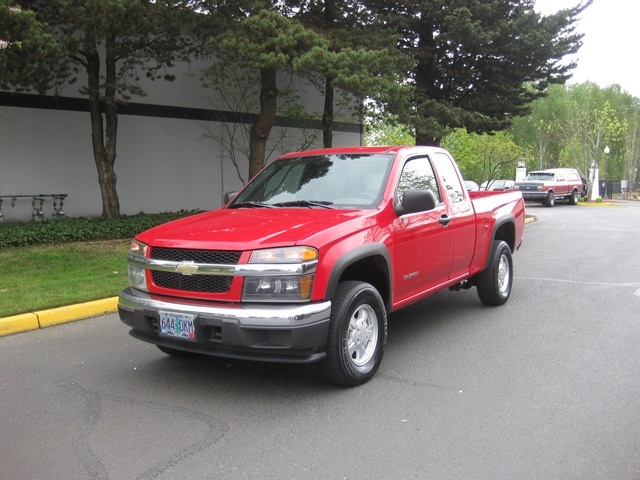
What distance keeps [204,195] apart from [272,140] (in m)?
2.87

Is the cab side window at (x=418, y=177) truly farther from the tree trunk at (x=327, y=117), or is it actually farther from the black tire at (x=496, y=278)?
the tree trunk at (x=327, y=117)

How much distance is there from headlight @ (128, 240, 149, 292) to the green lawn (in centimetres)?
256

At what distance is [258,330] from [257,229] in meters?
0.84

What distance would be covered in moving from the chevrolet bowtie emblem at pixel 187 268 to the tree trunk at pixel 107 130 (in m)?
9.28

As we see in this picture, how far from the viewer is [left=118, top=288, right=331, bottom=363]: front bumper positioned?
4090 mm

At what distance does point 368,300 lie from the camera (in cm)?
475

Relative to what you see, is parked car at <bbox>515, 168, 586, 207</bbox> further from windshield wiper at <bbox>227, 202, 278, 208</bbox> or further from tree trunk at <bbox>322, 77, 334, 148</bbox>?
windshield wiper at <bbox>227, 202, 278, 208</bbox>

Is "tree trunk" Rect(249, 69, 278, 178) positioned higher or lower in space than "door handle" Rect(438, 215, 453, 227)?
higher

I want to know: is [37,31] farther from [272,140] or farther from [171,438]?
[272,140]

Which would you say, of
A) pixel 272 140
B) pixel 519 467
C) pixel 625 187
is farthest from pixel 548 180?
pixel 519 467

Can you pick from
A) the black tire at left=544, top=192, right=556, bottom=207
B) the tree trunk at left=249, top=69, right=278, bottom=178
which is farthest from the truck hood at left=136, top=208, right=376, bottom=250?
the black tire at left=544, top=192, right=556, bottom=207

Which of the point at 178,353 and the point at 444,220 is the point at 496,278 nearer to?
the point at 444,220

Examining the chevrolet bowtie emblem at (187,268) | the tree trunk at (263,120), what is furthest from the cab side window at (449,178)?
the tree trunk at (263,120)

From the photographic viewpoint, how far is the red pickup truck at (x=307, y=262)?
420 centimetres
